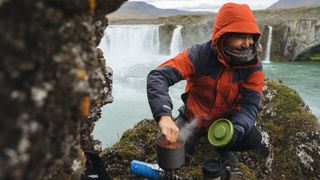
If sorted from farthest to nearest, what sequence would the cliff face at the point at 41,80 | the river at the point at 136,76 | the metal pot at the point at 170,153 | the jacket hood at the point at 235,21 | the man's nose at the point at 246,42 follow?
the river at the point at 136,76
the man's nose at the point at 246,42
the jacket hood at the point at 235,21
the metal pot at the point at 170,153
the cliff face at the point at 41,80

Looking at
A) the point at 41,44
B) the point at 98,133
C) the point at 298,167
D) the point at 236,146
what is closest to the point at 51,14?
the point at 41,44

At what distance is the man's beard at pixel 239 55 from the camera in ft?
10.9

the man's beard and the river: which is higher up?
the man's beard

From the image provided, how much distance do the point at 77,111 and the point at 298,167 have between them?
396cm

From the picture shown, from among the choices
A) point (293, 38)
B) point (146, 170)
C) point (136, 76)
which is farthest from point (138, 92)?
point (293, 38)

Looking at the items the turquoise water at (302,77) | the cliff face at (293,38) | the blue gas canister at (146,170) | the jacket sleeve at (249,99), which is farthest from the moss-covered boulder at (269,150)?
the cliff face at (293,38)

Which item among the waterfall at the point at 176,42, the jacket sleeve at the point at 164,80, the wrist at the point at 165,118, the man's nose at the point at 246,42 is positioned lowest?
the waterfall at the point at 176,42

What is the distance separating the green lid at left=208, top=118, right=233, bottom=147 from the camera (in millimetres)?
3319

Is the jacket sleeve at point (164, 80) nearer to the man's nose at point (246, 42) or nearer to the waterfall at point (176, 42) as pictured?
the man's nose at point (246, 42)

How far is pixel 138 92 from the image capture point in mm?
14836

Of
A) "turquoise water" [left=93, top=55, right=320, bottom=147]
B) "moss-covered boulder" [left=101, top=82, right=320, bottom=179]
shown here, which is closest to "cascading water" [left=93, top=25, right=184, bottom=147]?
"turquoise water" [left=93, top=55, right=320, bottom=147]

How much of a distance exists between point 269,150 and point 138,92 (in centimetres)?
1051

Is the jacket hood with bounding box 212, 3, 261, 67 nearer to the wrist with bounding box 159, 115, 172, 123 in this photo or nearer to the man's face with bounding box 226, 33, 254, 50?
the man's face with bounding box 226, 33, 254, 50

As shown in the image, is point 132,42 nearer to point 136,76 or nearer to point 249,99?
Answer: point 136,76
